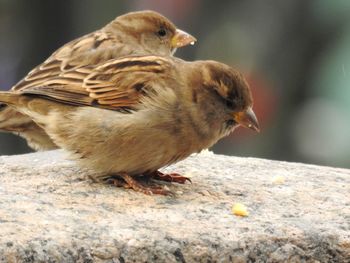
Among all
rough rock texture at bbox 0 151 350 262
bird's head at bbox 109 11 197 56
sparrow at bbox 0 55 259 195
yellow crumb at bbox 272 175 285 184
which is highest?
bird's head at bbox 109 11 197 56

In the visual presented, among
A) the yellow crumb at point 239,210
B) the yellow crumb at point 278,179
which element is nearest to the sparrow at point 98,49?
the yellow crumb at point 278,179

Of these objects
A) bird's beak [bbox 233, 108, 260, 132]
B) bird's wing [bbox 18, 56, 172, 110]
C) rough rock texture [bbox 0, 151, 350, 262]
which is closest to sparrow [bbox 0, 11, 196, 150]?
bird's wing [bbox 18, 56, 172, 110]

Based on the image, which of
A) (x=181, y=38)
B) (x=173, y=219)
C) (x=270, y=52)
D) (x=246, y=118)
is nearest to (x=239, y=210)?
(x=173, y=219)

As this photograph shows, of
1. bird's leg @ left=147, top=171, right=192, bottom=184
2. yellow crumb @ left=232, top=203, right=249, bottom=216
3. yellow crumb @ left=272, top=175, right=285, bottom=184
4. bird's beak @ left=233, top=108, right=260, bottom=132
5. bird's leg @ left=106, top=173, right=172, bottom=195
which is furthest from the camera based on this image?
yellow crumb @ left=272, top=175, right=285, bottom=184

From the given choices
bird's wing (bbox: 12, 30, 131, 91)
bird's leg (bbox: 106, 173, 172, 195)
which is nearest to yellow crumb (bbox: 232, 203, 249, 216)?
bird's leg (bbox: 106, 173, 172, 195)

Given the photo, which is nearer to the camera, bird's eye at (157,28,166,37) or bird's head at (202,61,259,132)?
bird's head at (202,61,259,132)

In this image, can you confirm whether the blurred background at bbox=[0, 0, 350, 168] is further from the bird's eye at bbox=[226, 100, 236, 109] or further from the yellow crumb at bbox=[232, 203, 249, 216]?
the yellow crumb at bbox=[232, 203, 249, 216]

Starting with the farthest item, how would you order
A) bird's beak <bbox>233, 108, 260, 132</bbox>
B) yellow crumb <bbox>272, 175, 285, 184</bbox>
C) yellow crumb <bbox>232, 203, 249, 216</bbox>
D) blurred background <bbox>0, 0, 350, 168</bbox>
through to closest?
blurred background <bbox>0, 0, 350, 168</bbox>, yellow crumb <bbox>272, 175, 285, 184</bbox>, bird's beak <bbox>233, 108, 260, 132</bbox>, yellow crumb <bbox>232, 203, 249, 216</bbox>

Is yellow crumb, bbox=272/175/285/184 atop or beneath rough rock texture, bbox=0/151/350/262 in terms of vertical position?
atop
